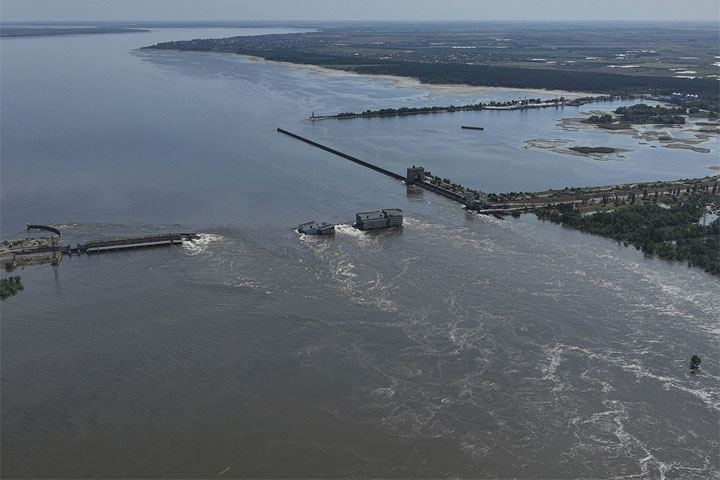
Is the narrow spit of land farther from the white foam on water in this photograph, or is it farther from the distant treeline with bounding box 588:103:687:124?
the white foam on water

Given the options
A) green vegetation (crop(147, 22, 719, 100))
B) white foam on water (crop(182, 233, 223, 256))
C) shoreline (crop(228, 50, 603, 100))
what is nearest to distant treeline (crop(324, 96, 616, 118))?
shoreline (crop(228, 50, 603, 100))

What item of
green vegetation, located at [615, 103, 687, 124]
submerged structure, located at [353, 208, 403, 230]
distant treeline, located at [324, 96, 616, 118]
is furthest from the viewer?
distant treeline, located at [324, 96, 616, 118]

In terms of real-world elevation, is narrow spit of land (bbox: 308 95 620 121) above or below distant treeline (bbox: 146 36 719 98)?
below

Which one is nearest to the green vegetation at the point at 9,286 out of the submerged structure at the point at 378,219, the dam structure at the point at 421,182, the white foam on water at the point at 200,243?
the white foam on water at the point at 200,243

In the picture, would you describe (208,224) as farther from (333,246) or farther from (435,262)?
(435,262)

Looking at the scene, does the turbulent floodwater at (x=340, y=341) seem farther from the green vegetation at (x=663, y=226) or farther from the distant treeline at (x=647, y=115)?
the distant treeline at (x=647, y=115)

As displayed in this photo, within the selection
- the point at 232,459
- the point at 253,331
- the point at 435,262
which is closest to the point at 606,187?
the point at 435,262
